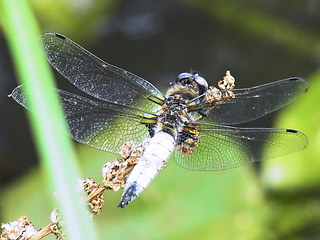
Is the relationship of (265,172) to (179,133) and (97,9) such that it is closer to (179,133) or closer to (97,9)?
(179,133)

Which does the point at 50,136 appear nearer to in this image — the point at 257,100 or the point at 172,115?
the point at 172,115

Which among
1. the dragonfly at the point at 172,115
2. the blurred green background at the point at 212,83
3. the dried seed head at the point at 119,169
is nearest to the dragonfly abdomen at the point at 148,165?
the dragonfly at the point at 172,115

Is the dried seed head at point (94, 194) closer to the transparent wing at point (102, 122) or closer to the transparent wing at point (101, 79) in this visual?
the transparent wing at point (102, 122)

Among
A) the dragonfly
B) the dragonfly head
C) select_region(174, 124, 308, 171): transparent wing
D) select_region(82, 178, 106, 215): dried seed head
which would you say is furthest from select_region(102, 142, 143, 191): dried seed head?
the dragonfly head

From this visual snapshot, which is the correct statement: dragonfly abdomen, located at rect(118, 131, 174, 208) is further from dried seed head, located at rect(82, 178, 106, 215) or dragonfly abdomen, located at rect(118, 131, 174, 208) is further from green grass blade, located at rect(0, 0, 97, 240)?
green grass blade, located at rect(0, 0, 97, 240)

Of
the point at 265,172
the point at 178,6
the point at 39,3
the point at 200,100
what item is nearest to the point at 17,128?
the point at 39,3

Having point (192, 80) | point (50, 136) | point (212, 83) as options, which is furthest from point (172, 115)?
point (212, 83)

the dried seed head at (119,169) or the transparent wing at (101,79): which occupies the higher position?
the transparent wing at (101,79)
